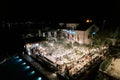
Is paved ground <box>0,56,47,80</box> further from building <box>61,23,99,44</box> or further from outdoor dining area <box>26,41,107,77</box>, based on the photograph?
building <box>61,23,99,44</box>

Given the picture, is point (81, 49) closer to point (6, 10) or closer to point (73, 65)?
point (73, 65)

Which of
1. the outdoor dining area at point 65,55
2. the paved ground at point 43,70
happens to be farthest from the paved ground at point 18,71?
the outdoor dining area at point 65,55

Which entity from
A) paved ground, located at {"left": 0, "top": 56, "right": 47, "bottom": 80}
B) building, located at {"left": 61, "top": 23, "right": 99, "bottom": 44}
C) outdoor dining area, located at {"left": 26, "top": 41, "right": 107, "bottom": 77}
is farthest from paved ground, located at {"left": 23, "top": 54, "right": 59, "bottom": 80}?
building, located at {"left": 61, "top": 23, "right": 99, "bottom": 44}

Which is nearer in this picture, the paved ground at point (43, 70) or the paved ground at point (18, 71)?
the paved ground at point (43, 70)

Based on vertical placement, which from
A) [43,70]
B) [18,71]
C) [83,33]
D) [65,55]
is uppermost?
[83,33]

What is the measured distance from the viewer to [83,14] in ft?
116

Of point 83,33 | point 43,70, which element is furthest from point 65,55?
point 83,33

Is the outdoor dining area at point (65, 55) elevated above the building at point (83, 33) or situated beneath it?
situated beneath

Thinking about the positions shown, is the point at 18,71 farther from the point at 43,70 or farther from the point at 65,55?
the point at 65,55

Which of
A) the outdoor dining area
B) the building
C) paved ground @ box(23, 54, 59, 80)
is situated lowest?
paved ground @ box(23, 54, 59, 80)

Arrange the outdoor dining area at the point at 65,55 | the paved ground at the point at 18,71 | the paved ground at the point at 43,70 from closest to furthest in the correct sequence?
the paved ground at the point at 43,70
the outdoor dining area at the point at 65,55
the paved ground at the point at 18,71

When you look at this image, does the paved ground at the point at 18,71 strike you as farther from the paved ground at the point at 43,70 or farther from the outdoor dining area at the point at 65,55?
the outdoor dining area at the point at 65,55

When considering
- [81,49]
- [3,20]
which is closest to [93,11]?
[81,49]

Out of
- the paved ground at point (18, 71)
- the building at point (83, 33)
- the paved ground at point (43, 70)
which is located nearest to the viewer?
the paved ground at point (43, 70)
